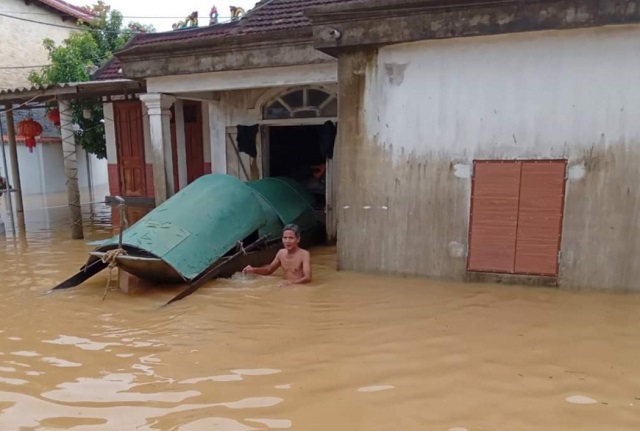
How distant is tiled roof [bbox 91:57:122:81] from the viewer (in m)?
12.8

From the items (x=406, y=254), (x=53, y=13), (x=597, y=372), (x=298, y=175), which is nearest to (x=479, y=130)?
(x=406, y=254)

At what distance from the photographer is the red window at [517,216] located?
19.0 ft

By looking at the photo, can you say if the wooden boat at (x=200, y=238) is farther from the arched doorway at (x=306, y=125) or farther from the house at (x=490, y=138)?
the arched doorway at (x=306, y=125)

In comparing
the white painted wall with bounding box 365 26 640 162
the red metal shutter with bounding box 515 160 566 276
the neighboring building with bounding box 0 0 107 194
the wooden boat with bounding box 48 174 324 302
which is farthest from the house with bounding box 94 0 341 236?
the neighboring building with bounding box 0 0 107 194

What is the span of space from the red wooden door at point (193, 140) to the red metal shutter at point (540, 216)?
325 inches

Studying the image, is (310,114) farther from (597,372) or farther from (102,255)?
(597,372)

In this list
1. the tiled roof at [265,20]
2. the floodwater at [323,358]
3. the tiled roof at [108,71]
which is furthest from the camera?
the tiled roof at [108,71]

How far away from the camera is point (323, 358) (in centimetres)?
421

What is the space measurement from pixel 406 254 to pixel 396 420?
343 cm

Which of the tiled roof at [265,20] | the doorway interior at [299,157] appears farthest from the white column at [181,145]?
the doorway interior at [299,157]

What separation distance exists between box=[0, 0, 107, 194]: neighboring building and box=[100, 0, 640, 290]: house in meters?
17.9

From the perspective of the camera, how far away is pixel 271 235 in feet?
24.7

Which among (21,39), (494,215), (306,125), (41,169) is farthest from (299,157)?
(21,39)

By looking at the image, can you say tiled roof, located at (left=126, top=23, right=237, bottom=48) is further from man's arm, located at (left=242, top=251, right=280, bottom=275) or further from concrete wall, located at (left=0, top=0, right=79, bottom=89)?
concrete wall, located at (left=0, top=0, right=79, bottom=89)
